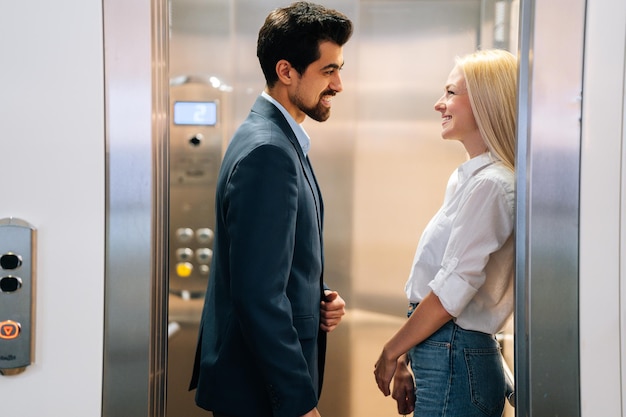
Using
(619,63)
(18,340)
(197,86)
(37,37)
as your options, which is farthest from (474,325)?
(197,86)

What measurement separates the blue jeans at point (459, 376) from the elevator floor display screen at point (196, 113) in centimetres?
116

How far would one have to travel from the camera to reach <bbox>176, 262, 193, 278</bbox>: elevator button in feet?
8.00

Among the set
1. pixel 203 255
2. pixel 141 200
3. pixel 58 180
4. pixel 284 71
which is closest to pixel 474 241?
pixel 284 71

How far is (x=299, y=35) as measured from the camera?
1849 millimetres

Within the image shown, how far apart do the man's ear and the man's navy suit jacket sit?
129 mm

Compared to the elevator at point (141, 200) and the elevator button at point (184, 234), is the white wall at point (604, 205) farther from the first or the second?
the elevator button at point (184, 234)

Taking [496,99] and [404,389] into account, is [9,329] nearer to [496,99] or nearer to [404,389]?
[404,389]

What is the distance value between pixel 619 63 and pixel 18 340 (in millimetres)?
1103

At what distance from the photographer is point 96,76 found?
1.17 meters

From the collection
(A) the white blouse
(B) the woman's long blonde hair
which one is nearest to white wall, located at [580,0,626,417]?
(A) the white blouse

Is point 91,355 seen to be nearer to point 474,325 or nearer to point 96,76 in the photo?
point 96,76

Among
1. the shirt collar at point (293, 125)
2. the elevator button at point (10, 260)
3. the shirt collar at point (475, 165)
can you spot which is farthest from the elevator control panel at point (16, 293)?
the shirt collar at point (475, 165)

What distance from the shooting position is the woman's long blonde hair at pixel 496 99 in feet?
5.73

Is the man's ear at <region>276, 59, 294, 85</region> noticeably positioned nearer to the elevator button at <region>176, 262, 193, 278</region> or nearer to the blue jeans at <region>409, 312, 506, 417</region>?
the blue jeans at <region>409, 312, 506, 417</region>
